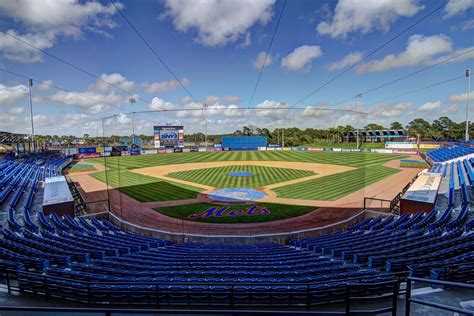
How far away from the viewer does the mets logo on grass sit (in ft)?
59.7

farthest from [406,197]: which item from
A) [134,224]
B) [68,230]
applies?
[68,230]

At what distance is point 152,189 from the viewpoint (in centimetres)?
2658

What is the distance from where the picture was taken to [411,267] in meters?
6.80

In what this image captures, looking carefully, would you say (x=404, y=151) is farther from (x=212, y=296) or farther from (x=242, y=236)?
(x=212, y=296)

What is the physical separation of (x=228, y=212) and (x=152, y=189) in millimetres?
11761

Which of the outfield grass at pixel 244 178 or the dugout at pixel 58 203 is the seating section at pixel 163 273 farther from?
the outfield grass at pixel 244 178

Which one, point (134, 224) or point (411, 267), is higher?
point (411, 267)

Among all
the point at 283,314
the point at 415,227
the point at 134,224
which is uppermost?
the point at 283,314

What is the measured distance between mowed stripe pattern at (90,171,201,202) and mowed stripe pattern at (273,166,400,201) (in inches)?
384

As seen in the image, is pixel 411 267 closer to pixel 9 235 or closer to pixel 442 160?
pixel 9 235

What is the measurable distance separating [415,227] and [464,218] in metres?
2.44

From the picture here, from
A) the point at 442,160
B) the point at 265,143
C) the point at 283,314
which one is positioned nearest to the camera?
the point at 283,314

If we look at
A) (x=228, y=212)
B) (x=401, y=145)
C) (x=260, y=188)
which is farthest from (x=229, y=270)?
(x=401, y=145)

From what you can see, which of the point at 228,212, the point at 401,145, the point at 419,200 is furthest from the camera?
the point at 401,145
